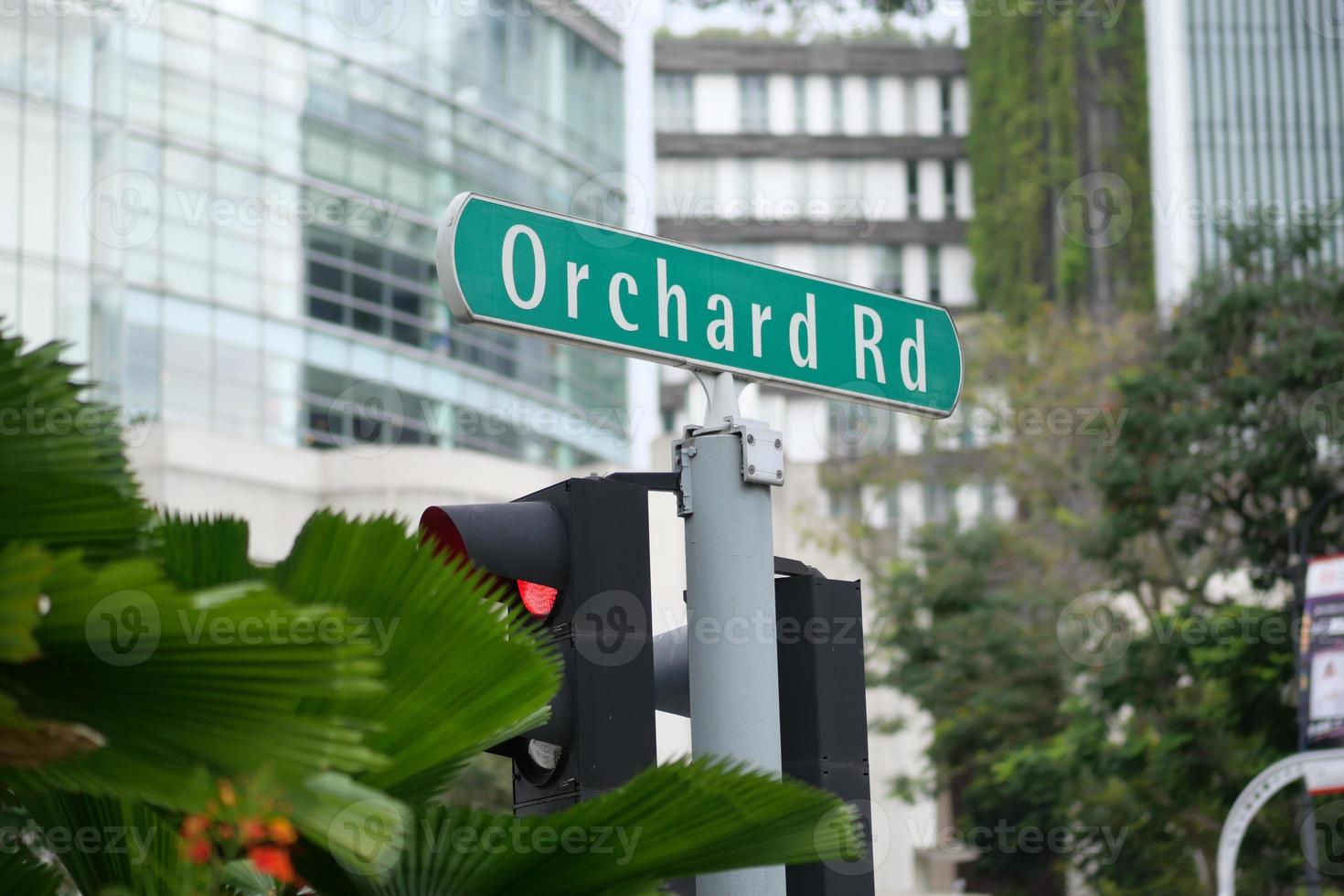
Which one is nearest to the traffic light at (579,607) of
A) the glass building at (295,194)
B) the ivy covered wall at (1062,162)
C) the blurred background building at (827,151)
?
the glass building at (295,194)

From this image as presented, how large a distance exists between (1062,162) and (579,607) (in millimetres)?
78567

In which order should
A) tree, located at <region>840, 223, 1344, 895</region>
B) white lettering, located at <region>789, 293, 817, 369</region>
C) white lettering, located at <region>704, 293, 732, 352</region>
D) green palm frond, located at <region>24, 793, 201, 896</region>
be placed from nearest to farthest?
green palm frond, located at <region>24, 793, 201, 896</region> < white lettering, located at <region>704, 293, 732, 352</region> < white lettering, located at <region>789, 293, 817, 369</region> < tree, located at <region>840, 223, 1344, 895</region>

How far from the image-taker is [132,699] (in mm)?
2318

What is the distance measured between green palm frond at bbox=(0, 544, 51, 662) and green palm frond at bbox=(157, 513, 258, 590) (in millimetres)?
740

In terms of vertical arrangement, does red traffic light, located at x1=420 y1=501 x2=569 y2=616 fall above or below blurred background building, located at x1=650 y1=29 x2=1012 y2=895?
below

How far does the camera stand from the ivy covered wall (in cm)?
7750

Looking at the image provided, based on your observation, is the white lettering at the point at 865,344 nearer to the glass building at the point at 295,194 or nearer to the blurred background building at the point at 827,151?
the glass building at the point at 295,194

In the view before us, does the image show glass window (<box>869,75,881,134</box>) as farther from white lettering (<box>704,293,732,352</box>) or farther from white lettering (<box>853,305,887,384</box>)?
white lettering (<box>704,293,732,352</box>)

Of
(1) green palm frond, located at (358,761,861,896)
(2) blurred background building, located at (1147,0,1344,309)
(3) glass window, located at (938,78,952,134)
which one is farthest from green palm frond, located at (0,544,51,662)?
(3) glass window, located at (938,78,952,134)

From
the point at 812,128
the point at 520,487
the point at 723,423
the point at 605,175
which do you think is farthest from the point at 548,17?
the point at 812,128

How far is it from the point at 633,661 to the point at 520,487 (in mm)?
33043

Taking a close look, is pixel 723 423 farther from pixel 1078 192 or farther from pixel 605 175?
pixel 1078 192

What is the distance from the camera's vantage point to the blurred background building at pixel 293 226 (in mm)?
31297

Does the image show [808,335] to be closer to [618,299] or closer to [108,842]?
[618,299]
